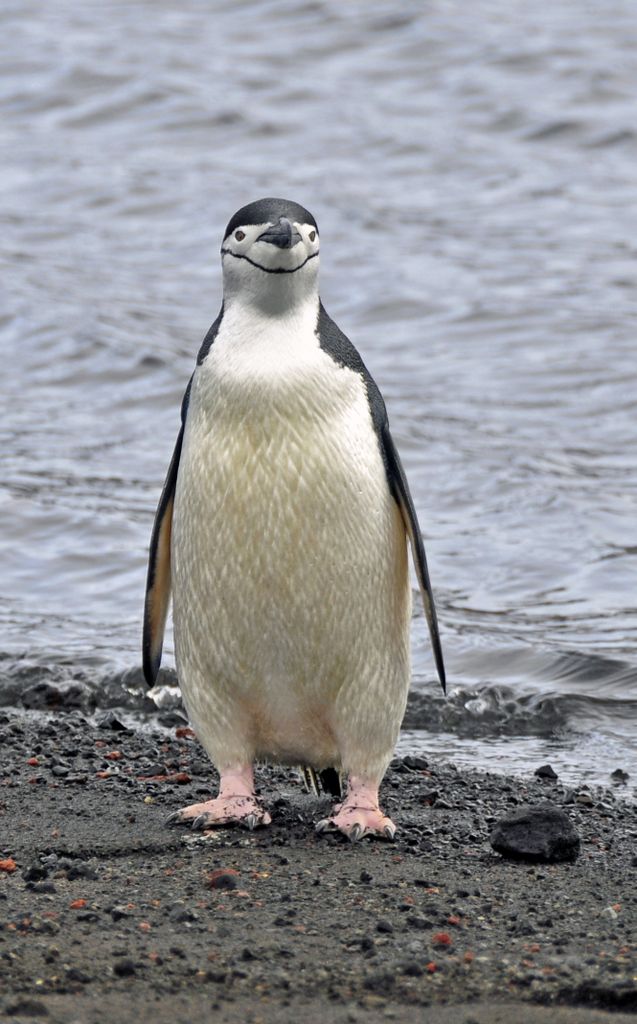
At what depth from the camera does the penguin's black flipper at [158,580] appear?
4.92m

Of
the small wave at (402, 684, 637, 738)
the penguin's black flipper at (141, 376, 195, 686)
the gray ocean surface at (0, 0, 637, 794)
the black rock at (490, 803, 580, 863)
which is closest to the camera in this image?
the black rock at (490, 803, 580, 863)

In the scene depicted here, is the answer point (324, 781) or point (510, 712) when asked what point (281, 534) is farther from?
point (510, 712)

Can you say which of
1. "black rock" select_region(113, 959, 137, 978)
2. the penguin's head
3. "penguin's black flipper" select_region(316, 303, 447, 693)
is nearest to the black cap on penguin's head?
the penguin's head

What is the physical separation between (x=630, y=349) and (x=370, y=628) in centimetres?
751

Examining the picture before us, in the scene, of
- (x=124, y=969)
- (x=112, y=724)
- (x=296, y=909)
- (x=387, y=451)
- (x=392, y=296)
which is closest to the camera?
(x=124, y=969)

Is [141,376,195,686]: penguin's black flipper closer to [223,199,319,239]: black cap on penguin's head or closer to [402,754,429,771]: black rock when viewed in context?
[223,199,319,239]: black cap on penguin's head

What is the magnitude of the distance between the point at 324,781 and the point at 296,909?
1265mm

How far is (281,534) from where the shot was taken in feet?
14.9

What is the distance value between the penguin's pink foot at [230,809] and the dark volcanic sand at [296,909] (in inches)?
2.0

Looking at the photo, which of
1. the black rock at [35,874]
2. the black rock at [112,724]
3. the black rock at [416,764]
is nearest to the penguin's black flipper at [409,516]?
the black rock at [416,764]

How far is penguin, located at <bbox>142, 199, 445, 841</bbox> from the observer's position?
14.9ft

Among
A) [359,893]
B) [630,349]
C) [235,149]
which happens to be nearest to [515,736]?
[359,893]

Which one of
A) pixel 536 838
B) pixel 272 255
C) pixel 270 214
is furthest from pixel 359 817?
pixel 270 214

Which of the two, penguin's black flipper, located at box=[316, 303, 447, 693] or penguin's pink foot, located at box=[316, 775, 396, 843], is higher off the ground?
penguin's black flipper, located at box=[316, 303, 447, 693]
